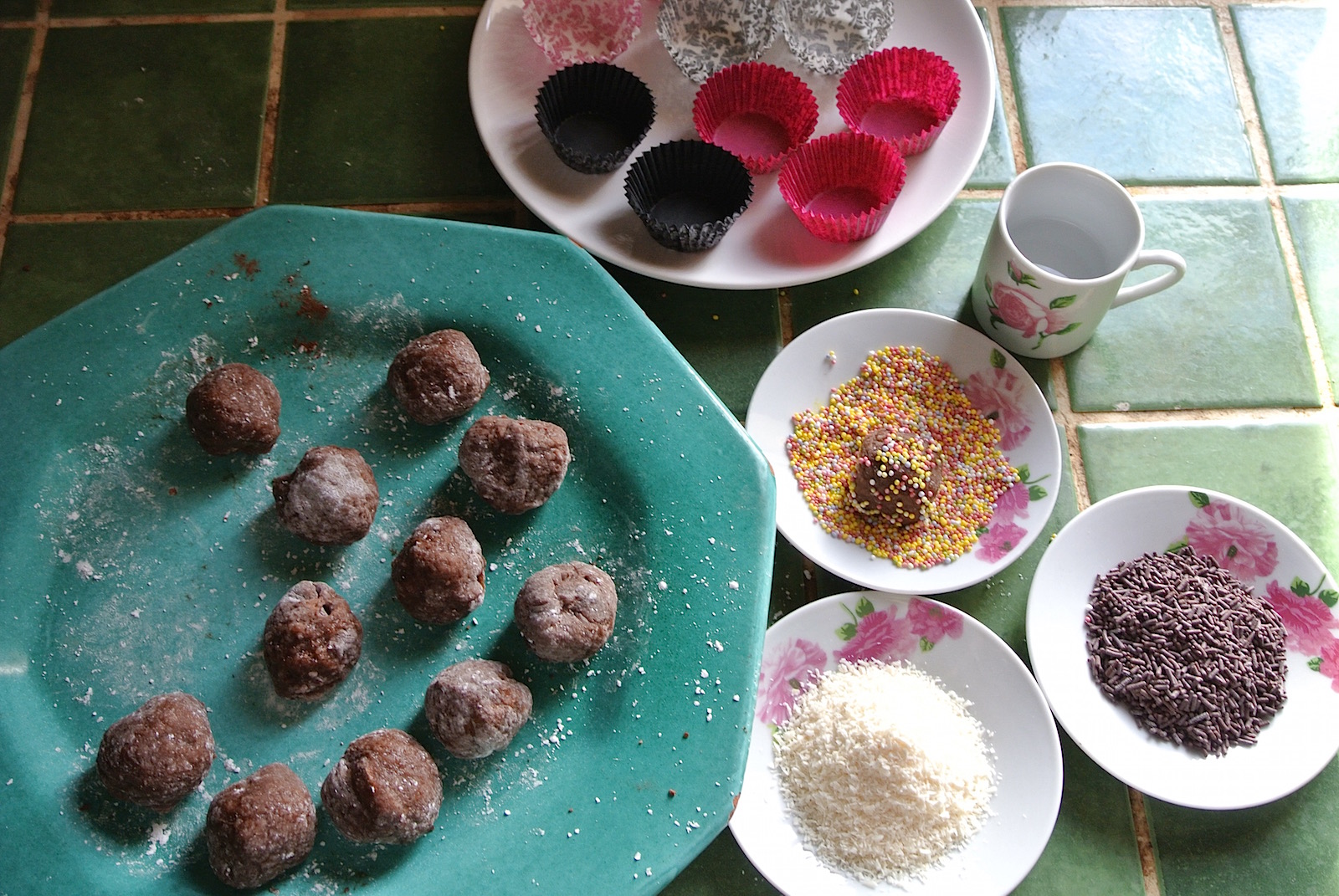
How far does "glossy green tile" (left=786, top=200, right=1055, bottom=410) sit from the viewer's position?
1585 millimetres

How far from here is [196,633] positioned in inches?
50.8

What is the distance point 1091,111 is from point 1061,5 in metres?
0.20

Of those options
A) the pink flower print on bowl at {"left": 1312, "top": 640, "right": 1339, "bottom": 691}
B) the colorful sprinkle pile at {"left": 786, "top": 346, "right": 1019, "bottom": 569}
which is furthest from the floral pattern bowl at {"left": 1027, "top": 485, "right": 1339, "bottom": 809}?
the colorful sprinkle pile at {"left": 786, "top": 346, "right": 1019, "bottom": 569}

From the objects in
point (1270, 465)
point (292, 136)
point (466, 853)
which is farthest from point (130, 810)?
point (1270, 465)

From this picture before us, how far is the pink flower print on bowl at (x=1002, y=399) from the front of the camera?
1.48 m

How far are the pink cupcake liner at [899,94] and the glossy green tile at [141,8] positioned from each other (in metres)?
0.94

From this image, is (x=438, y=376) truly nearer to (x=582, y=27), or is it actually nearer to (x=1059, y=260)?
(x=582, y=27)

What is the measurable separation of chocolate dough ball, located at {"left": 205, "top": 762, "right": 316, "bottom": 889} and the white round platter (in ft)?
2.56

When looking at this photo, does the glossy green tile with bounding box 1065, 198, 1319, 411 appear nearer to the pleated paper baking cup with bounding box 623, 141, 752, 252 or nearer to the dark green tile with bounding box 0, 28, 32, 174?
the pleated paper baking cup with bounding box 623, 141, 752, 252

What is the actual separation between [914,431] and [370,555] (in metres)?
0.74

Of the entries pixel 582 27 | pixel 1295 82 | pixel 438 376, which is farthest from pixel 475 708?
pixel 1295 82

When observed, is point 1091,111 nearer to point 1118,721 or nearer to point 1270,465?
point 1270,465

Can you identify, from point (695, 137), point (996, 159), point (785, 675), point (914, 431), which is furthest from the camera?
point (996, 159)

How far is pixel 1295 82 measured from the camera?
1.76 metres
